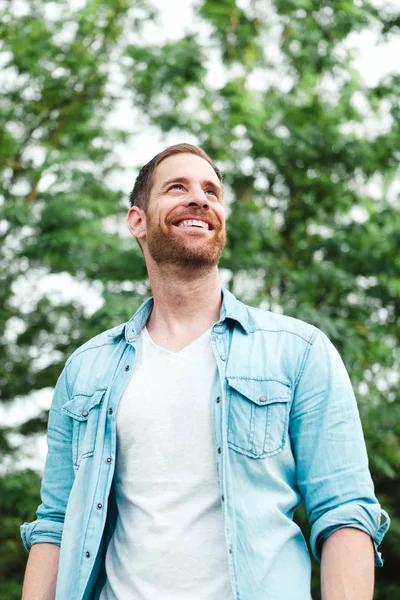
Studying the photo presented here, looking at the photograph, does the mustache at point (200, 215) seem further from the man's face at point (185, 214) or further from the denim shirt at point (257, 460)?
the denim shirt at point (257, 460)

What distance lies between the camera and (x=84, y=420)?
7.19ft

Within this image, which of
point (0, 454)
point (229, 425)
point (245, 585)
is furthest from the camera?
point (0, 454)

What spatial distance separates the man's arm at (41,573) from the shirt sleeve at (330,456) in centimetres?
75

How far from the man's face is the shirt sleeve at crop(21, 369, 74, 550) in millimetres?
561

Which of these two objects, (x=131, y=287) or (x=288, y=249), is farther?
(x=288, y=249)

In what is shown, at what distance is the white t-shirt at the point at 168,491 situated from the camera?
73.3 inches

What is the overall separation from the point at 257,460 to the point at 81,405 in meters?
0.57

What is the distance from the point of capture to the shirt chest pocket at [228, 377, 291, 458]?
1916mm

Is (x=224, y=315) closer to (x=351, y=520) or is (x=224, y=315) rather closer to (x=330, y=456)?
(x=330, y=456)

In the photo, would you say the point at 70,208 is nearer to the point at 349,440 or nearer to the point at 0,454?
the point at 0,454

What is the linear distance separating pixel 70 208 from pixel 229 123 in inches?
73.5

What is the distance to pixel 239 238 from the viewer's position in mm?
6914

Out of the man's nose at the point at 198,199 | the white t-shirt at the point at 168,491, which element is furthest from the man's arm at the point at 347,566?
the man's nose at the point at 198,199

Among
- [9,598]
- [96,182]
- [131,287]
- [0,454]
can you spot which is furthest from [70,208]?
[9,598]
